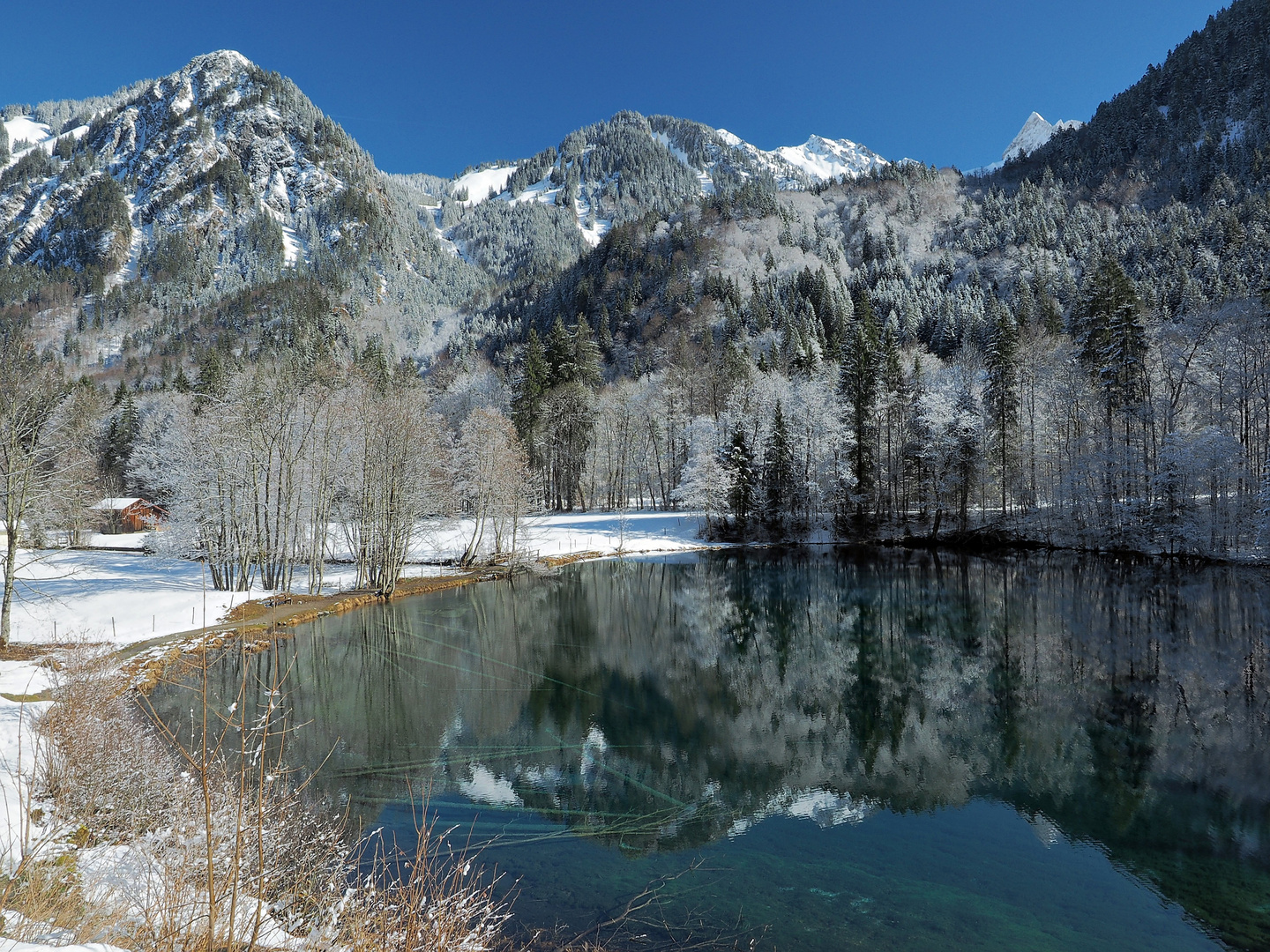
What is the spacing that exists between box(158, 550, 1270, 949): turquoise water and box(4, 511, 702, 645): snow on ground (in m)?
4.27

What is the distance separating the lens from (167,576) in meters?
28.9

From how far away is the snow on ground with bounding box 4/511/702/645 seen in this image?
19.2 meters

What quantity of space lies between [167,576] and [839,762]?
100 ft

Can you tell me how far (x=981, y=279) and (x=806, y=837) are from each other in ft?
395

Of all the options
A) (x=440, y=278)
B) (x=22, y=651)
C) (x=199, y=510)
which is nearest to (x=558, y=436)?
(x=199, y=510)

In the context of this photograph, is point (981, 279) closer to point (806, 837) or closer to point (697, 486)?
point (697, 486)

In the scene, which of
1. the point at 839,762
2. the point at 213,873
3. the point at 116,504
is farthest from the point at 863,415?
the point at 116,504

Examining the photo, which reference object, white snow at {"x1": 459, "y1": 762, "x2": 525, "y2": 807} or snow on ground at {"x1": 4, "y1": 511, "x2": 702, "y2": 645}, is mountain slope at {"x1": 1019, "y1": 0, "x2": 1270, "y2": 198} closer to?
snow on ground at {"x1": 4, "y1": 511, "x2": 702, "y2": 645}

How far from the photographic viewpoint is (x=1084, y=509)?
3847cm

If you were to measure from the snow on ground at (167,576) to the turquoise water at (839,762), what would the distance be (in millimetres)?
4271

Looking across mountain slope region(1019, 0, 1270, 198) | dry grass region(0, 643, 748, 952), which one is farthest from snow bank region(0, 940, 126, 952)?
mountain slope region(1019, 0, 1270, 198)

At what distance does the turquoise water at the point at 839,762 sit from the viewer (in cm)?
788

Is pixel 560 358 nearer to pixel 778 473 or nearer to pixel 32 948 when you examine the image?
pixel 778 473

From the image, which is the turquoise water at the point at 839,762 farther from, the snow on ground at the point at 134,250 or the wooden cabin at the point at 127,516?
the snow on ground at the point at 134,250
